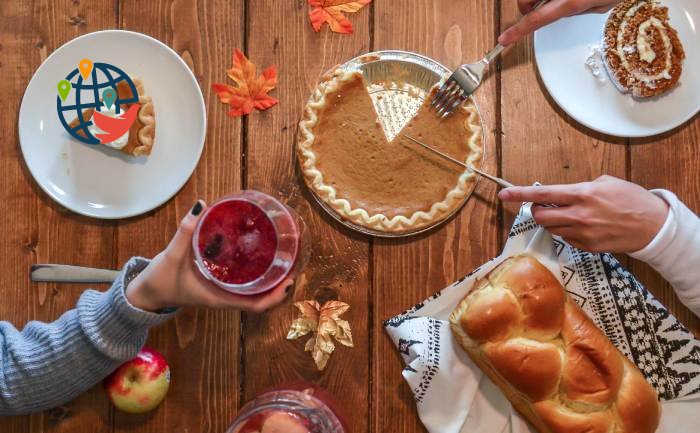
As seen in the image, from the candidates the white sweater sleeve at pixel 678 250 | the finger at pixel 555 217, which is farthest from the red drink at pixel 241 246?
the white sweater sleeve at pixel 678 250

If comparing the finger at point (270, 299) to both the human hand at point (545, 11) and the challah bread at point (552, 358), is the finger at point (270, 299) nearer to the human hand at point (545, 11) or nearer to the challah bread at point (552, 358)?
the challah bread at point (552, 358)

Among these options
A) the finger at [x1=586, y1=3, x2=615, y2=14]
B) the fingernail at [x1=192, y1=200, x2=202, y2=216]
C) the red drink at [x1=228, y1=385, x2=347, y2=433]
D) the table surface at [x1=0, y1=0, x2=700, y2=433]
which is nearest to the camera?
the fingernail at [x1=192, y1=200, x2=202, y2=216]

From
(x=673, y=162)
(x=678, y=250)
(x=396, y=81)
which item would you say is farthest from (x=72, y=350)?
(x=673, y=162)

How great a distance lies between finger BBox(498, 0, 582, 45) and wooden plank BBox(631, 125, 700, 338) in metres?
0.36

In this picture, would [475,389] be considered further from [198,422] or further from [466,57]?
[466,57]

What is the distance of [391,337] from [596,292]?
47 centimetres

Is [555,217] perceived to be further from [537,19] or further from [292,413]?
[292,413]

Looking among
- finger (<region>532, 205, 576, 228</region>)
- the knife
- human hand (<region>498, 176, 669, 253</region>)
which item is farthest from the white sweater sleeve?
the knife

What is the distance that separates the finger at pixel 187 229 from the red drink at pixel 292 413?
353 mm

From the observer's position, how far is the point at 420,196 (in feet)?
4.77

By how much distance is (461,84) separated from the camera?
1431 millimetres

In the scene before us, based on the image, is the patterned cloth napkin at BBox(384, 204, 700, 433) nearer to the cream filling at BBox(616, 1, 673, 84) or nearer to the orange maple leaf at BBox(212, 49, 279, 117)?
the cream filling at BBox(616, 1, 673, 84)

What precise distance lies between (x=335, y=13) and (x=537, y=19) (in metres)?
0.46

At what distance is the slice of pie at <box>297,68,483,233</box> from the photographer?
4.74ft
